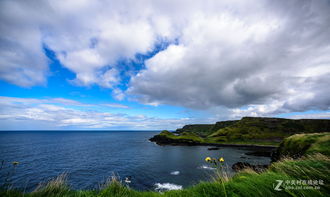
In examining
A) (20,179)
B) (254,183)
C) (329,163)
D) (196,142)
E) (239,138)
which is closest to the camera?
(254,183)

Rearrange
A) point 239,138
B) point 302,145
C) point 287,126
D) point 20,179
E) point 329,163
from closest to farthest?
point 329,163 < point 302,145 < point 20,179 < point 239,138 < point 287,126

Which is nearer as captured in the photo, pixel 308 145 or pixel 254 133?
pixel 308 145

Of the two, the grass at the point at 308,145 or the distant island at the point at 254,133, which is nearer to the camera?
the grass at the point at 308,145

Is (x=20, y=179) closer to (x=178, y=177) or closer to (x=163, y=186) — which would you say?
(x=163, y=186)

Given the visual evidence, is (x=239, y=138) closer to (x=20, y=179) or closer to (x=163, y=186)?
(x=163, y=186)

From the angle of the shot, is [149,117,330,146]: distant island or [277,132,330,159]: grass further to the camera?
[149,117,330,146]: distant island

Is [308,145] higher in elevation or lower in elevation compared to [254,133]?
higher

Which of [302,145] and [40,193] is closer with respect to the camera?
[40,193]

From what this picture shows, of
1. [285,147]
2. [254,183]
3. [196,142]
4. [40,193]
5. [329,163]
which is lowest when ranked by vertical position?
[196,142]

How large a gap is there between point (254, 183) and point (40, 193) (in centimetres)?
789

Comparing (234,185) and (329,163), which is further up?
(329,163)

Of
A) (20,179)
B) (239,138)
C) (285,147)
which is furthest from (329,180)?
(239,138)

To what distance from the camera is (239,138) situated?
342 feet

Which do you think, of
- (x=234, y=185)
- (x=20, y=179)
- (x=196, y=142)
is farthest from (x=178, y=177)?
(x=196, y=142)
